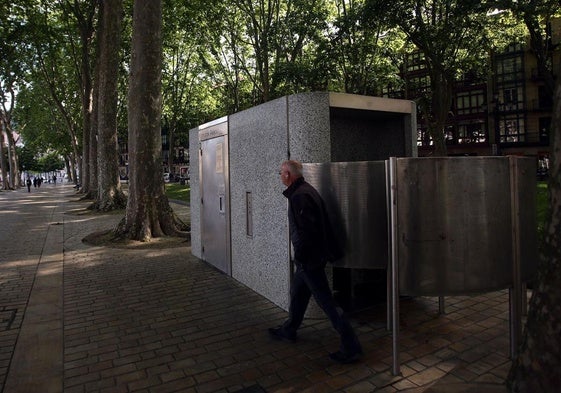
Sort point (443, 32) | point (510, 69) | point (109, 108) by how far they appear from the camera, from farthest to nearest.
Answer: point (510, 69) < point (109, 108) < point (443, 32)

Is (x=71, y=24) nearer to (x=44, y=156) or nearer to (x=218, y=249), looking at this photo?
(x=218, y=249)

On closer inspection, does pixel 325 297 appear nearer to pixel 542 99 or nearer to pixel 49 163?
pixel 542 99

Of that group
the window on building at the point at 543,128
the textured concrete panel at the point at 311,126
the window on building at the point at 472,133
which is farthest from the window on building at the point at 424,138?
the textured concrete panel at the point at 311,126

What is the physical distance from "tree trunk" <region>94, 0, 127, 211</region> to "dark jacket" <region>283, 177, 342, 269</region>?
50.6 feet

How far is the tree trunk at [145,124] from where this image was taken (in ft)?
35.4

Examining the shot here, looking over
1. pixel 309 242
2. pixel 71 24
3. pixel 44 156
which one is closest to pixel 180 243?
pixel 309 242

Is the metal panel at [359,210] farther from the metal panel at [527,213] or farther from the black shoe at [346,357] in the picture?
the metal panel at [527,213]

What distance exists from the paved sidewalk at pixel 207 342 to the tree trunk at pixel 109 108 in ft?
39.1

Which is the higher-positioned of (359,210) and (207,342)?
(359,210)

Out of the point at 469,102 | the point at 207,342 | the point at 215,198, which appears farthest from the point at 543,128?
the point at 207,342

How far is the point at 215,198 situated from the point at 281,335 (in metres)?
3.36

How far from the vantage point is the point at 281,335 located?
4.29 m

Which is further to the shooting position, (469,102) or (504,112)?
(469,102)

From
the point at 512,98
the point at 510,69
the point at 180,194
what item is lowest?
the point at 180,194
